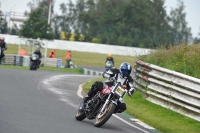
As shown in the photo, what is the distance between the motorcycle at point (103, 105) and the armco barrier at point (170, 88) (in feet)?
8.86

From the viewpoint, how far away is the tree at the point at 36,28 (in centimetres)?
4638

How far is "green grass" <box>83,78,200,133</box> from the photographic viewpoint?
531 inches

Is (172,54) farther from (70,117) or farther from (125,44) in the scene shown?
(125,44)

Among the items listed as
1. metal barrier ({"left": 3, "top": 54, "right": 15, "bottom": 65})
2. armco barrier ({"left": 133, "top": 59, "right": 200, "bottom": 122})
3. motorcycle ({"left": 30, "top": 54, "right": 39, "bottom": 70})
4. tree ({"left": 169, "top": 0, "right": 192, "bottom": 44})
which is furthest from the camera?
tree ({"left": 169, "top": 0, "right": 192, "bottom": 44})

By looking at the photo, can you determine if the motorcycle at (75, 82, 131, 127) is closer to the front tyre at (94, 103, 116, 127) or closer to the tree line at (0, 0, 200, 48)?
the front tyre at (94, 103, 116, 127)

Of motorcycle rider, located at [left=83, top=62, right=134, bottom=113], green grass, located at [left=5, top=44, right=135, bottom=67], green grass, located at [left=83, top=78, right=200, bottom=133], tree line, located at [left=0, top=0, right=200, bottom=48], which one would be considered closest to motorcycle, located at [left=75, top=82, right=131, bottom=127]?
motorcycle rider, located at [left=83, top=62, right=134, bottom=113]

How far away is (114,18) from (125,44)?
20125 mm

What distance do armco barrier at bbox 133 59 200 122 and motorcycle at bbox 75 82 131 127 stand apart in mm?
2702

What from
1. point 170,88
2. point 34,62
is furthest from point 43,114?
point 34,62

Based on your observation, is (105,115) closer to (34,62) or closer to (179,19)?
(34,62)

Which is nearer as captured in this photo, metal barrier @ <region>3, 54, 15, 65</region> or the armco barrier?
the armco barrier

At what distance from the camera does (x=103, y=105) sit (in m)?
12.4

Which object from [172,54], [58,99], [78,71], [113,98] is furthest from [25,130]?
[78,71]

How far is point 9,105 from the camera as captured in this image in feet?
46.8
